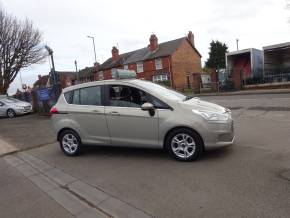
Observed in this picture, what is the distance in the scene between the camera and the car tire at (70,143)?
23.2ft

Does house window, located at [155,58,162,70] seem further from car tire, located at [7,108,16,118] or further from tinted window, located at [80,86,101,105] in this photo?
tinted window, located at [80,86,101,105]

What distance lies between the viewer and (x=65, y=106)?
7199 millimetres

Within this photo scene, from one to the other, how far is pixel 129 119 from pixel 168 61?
40731 mm

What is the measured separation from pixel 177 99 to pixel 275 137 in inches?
104

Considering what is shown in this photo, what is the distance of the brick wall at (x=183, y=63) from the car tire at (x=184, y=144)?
39.7m

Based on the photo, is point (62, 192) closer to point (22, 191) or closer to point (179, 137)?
point (22, 191)

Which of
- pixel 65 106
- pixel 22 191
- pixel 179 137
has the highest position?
pixel 65 106

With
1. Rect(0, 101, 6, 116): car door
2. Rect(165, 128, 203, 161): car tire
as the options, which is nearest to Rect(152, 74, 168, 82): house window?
Rect(0, 101, 6, 116): car door

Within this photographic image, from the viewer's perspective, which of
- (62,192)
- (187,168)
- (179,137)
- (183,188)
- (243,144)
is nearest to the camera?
(183,188)

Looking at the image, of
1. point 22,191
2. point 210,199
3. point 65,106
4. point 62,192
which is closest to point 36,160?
point 65,106

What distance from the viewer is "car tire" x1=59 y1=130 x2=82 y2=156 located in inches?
279

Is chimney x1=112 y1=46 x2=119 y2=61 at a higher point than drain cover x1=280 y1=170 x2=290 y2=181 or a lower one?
higher

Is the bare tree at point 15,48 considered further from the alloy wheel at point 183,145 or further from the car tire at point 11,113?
the alloy wheel at point 183,145

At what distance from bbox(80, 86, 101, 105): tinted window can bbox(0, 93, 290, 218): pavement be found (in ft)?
4.00
